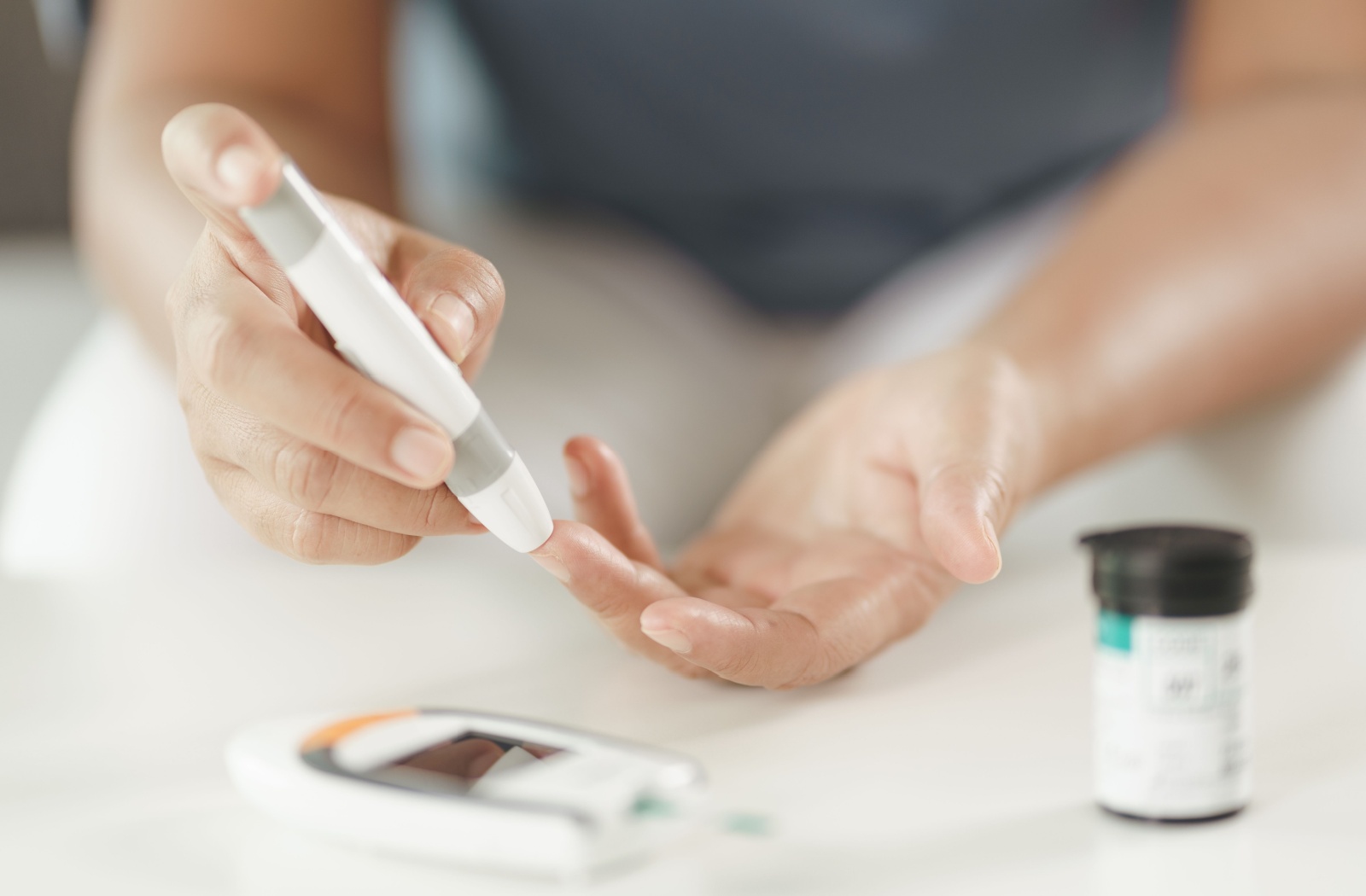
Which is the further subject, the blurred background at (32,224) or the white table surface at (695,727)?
the blurred background at (32,224)

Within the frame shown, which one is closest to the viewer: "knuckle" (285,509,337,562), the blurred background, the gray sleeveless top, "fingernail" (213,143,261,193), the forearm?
"fingernail" (213,143,261,193)

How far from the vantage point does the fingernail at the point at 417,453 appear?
1.11 ft

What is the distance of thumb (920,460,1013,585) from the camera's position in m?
0.38

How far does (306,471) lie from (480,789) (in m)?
0.11

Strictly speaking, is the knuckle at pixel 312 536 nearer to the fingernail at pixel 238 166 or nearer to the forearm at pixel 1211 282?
the fingernail at pixel 238 166

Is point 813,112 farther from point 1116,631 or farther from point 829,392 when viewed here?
point 1116,631

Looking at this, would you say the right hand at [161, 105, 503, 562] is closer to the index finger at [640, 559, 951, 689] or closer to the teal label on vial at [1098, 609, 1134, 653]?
the index finger at [640, 559, 951, 689]

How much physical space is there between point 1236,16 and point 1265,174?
0.57 feet

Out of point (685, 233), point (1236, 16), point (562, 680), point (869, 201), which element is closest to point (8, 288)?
point (685, 233)

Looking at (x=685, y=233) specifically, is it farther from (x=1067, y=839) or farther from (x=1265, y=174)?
(x=1067, y=839)

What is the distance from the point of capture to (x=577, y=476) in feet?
1.52

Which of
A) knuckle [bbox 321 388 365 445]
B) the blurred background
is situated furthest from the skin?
the blurred background

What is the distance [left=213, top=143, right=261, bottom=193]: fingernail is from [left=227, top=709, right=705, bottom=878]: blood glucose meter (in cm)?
17

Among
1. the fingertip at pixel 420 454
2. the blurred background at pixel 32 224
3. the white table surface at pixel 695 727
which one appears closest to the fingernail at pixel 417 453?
the fingertip at pixel 420 454
